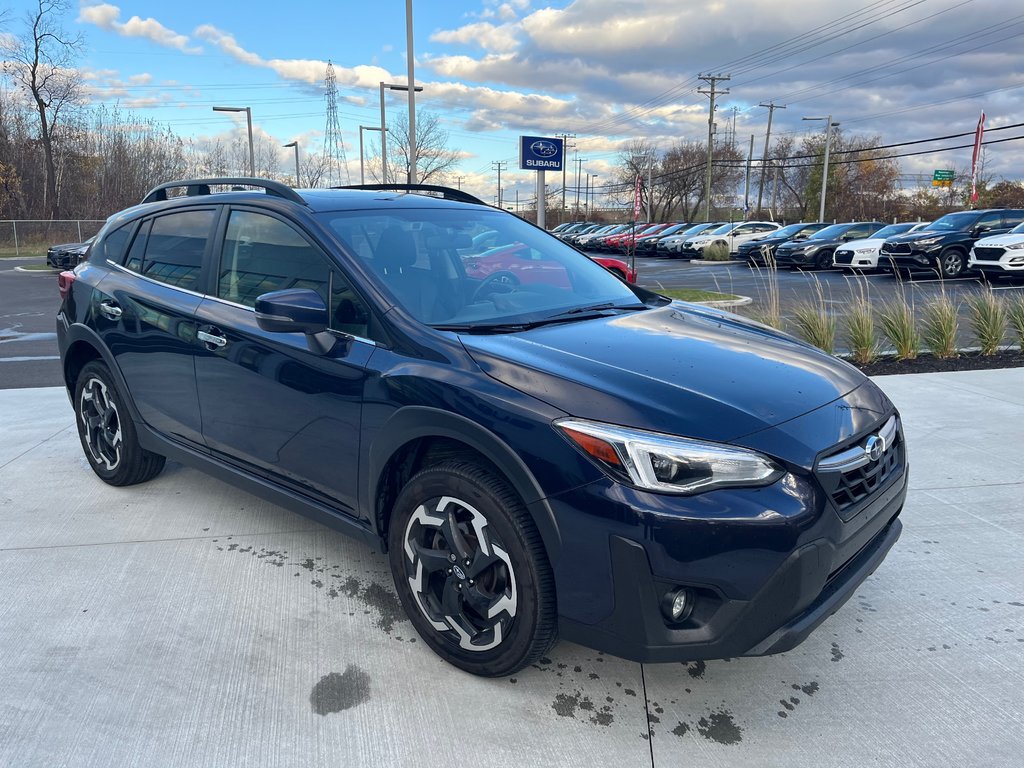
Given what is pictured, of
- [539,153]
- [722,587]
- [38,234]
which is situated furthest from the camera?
[38,234]

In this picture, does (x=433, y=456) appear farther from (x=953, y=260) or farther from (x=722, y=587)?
(x=953, y=260)

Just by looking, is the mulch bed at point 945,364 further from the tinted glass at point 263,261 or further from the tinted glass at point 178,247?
the tinted glass at point 178,247

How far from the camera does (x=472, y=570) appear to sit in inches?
100

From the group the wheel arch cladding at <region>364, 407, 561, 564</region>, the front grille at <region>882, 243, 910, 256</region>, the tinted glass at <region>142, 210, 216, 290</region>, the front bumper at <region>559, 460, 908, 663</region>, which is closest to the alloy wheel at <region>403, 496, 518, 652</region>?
the wheel arch cladding at <region>364, 407, 561, 564</region>

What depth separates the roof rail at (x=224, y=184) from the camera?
11.5 feet

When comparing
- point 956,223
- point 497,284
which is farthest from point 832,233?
point 497,284

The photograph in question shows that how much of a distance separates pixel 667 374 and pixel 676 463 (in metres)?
0.42

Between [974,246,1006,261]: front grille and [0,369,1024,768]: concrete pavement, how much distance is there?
16358mm

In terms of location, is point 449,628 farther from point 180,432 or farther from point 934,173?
point 934,173

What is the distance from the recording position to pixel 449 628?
2.70m

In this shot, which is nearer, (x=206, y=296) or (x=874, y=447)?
(x=874, y=447)

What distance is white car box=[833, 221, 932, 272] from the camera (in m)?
22.2

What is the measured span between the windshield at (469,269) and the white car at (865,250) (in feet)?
67.9

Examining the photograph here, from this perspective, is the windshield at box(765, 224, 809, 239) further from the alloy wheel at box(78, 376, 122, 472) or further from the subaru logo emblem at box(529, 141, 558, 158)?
the alloy wheel at box(78, 376, 122, 472)
